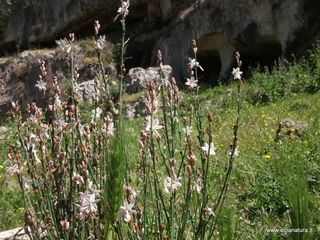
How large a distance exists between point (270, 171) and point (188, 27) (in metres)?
9.36

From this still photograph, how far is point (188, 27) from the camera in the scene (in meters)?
11.6

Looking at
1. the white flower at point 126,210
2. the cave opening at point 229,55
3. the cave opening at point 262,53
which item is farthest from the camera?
the cave opening at point 229,55

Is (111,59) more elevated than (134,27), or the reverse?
(134,27)

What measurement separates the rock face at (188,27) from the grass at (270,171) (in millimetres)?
2113

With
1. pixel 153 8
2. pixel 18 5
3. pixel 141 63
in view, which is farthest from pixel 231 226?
pixel 18 5

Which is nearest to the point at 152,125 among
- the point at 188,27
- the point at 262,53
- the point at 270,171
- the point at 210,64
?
the point at 270,171

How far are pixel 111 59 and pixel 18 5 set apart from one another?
24.1ft

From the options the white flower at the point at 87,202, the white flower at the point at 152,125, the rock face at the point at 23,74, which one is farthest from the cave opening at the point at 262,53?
the white flower at the point at 87,202

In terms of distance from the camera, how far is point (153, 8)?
14.5 m

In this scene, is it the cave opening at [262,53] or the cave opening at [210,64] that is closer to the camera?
the cave opening at [262,53]

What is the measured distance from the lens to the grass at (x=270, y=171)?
112 cm

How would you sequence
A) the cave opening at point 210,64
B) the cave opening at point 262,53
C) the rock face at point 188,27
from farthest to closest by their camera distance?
the cave opening at point 210,64 → the cave opening at point 262,53 → the rock face at point 188,27

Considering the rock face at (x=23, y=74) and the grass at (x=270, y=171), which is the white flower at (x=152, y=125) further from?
the rock face at (x=23, y=74)

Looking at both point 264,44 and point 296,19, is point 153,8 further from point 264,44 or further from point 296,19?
point 296,19
